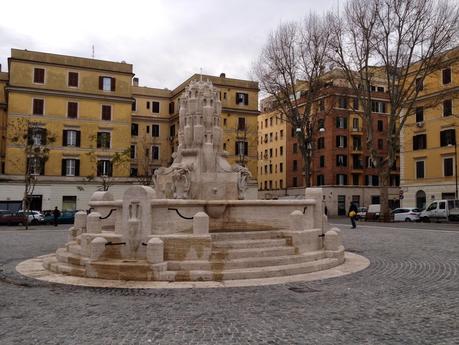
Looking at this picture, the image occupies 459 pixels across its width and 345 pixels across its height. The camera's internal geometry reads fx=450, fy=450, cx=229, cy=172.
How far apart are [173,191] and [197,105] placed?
11.0 ft

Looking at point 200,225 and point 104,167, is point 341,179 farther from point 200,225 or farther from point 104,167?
point 200,225

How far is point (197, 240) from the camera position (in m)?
10.6

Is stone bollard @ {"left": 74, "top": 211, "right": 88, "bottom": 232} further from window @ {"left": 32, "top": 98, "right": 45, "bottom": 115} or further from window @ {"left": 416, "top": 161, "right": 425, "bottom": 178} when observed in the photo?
window @ {"left": 416, "top": 161, "right": 425, "bottom": 178}

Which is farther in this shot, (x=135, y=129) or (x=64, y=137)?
(x=135, y=129)

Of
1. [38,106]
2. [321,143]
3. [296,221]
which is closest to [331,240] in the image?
[296,221]

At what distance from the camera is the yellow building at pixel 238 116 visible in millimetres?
54906

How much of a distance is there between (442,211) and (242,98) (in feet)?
88.9

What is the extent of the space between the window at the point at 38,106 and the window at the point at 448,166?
42.4 meters

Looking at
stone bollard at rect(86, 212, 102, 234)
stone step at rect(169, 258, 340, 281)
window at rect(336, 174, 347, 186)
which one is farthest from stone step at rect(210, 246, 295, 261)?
window at rect(336, 174, 347, 186)

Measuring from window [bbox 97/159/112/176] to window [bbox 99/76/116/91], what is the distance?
7962 millimetres

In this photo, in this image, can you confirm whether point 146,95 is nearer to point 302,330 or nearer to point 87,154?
point 87,154

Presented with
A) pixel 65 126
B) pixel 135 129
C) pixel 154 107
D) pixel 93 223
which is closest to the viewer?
pixel 93 223

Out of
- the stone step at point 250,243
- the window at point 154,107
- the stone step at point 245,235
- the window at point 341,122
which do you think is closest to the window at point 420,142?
the window at point 341,122

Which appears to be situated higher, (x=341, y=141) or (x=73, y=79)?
(x=73, y=79)
